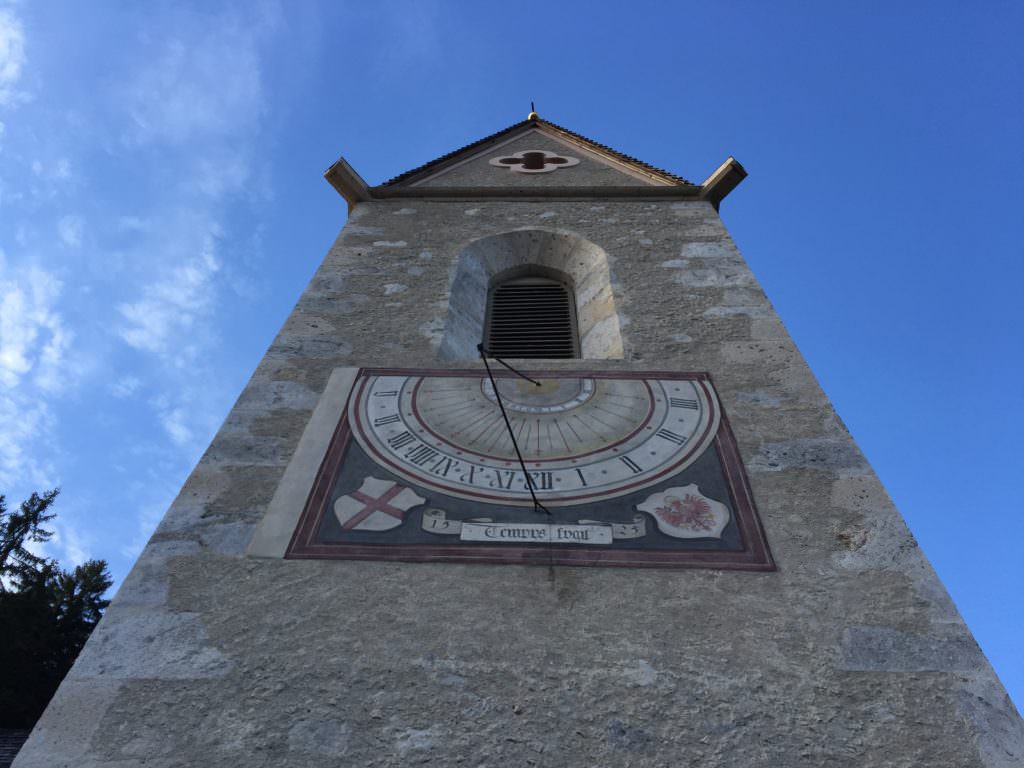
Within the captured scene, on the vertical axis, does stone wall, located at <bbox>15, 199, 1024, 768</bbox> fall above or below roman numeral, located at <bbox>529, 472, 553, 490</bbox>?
below

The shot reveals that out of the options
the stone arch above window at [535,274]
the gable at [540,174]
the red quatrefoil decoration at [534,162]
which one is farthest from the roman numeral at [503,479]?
the red quatrefoil decoration at [534,162]

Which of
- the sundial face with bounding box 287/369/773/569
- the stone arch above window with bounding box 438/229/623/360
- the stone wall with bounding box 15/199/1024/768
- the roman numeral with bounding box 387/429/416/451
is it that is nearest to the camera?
the stone wall with bounding box 15/199/1024/768

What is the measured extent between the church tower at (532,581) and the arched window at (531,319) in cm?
61

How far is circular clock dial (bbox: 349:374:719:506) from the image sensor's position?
11.7ft

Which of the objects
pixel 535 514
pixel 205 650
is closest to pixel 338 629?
pixel 205 650

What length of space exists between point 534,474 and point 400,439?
25.5 inches

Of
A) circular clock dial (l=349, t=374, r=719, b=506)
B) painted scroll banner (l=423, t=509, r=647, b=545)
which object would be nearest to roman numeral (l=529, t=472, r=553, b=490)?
circular clock dial (l=349, t=374, r=719, b=506)

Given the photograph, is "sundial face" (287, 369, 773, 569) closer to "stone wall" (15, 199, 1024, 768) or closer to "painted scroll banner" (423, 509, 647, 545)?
"painted scroll banner" (423, 509, 647, 545)

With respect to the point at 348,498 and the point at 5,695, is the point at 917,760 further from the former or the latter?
the point at 5,695

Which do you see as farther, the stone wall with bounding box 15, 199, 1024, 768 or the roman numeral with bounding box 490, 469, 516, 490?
the roman numeral with bounding box 490, 469, 516, 490

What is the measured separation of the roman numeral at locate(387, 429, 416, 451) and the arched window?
4.91ft

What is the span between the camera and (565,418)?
13.4ft

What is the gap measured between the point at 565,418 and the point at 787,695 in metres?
1.76

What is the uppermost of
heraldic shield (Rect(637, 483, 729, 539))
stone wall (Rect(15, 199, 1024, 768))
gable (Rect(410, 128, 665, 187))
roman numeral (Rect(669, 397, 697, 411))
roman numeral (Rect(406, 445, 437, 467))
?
gable (Rect(410, 128, 665, 187))
